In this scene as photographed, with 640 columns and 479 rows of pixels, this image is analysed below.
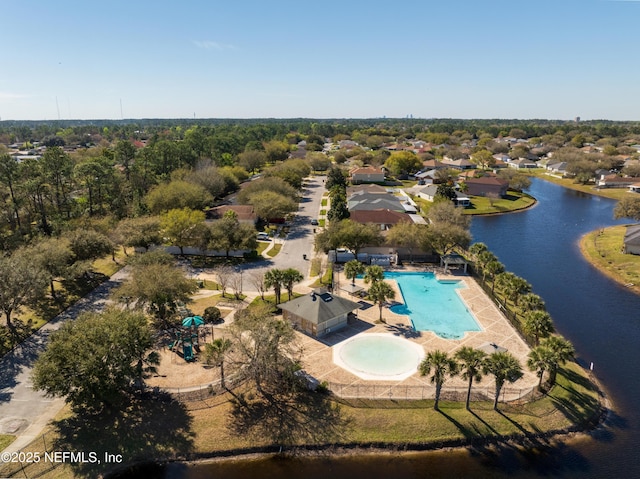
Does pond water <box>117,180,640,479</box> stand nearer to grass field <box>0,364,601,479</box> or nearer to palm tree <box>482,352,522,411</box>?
grass field <box>0,364,601,479</box>

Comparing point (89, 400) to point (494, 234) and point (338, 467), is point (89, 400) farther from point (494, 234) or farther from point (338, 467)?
point (494, 234)

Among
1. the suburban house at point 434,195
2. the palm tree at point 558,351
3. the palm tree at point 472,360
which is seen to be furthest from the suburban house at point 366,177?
the palm tree at point 472,360

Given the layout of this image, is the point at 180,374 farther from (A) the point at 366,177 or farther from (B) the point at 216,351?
(A) the point at 366,177

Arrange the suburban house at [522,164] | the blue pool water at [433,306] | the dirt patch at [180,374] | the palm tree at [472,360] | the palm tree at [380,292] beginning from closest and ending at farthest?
1. the palm tree at [472,360]
2. the dirt patch at [180,374]
3. the palm tree at [380,292]
4. the blue pool water at [433,306]
5. the suburban house at [522,164]

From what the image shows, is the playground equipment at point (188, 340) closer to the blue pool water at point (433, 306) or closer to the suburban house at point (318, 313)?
the suburban house at point (318, 313)

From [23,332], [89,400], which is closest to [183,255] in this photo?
[23,332]

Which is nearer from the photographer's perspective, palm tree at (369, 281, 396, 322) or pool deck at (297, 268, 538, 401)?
pool deck at (297, 268, 538, 401)

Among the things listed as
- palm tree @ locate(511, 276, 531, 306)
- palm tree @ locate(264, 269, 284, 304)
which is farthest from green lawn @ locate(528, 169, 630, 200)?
palm tree @ locate(264, 269, 284, 304)
